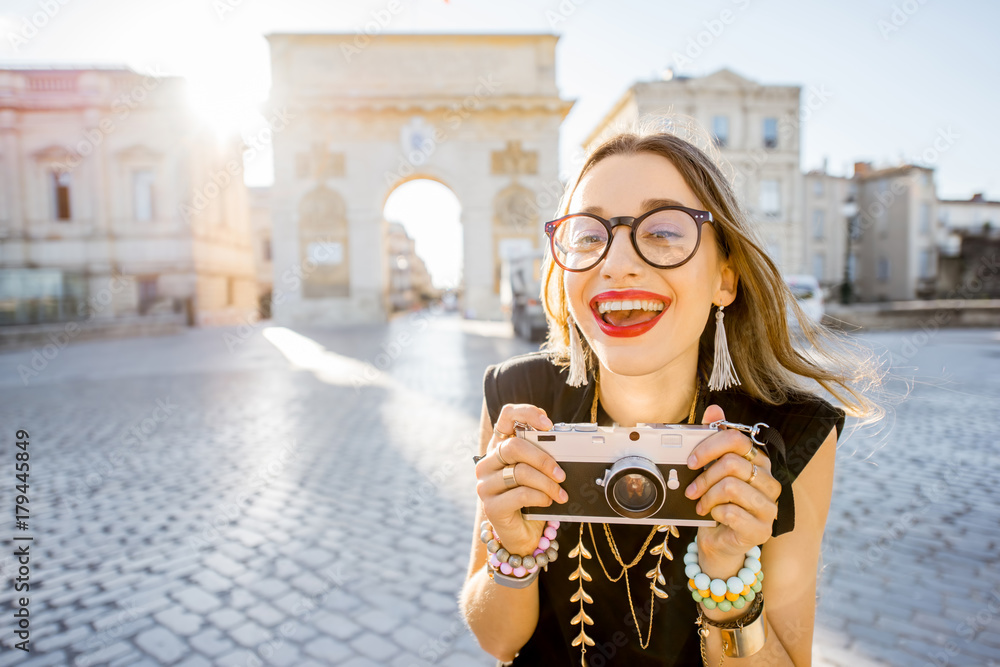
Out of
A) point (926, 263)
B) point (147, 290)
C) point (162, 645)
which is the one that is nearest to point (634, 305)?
point (162, 645)

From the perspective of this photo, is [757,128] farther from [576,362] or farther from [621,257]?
[621,257]

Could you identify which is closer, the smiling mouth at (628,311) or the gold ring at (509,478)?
the gold ring at (509,478)

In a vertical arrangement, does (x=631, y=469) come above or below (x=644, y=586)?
above

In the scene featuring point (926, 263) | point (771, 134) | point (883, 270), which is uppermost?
point (771, 134)

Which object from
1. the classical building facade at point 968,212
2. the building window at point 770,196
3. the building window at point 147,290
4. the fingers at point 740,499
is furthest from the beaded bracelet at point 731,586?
the classical building facade at point 968,212

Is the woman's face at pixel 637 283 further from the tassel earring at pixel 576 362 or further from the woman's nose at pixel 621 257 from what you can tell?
the tassel earring at pixel 576 362

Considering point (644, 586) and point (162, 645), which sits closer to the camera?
point (644, 586)

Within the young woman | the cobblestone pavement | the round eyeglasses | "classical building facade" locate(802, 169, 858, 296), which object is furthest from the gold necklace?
"classical building facade" locate(802, 169, 858, 296)

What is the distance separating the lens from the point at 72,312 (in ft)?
83.7

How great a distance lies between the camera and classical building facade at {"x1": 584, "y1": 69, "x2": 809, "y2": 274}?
38.7 m

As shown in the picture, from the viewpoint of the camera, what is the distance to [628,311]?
1607mm

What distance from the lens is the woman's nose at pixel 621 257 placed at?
5.08 feet

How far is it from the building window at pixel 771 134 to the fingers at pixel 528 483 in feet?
143

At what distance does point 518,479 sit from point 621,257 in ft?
2.00
